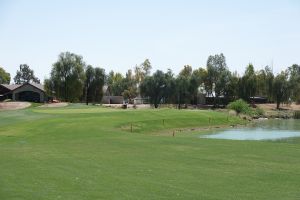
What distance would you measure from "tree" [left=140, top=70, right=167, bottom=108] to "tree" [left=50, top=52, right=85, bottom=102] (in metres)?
15.7

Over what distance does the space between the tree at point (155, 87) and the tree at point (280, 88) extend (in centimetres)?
2710

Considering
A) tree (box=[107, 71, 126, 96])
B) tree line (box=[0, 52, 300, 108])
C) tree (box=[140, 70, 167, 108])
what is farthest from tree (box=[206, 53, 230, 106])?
tree (box=[107, 71, 126, 96])

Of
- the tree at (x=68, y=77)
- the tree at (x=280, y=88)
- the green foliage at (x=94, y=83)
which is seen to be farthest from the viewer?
the green foliage at (x=94, y=83)

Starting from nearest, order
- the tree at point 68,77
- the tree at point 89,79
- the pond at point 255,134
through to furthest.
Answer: the pond at point 255,134 < the tree at point 68,77 < the tree at point 89,79

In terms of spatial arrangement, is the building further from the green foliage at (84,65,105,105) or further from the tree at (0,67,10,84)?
the tree at (0,67,10,84)

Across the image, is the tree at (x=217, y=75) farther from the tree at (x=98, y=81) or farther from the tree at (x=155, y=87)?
the tree at (x=98, y=81)

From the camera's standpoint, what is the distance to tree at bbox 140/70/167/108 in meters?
113

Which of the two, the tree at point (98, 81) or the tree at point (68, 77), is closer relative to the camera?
the tree at point (68, 77)

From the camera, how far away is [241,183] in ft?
50.1

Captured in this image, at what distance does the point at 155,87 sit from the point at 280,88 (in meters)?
30.5

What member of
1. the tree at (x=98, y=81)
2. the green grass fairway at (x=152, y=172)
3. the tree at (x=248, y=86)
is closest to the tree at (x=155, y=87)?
the tree at (x=98, y=81)

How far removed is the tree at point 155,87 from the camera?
113 meters

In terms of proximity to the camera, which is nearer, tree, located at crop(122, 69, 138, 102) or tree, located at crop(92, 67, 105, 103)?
tree, located at crop(92, 67, 105, 103)

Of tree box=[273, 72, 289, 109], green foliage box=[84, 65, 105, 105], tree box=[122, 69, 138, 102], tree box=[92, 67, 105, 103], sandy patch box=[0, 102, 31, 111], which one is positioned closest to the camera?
sandy patch box=[0, 102, 31, 111]
